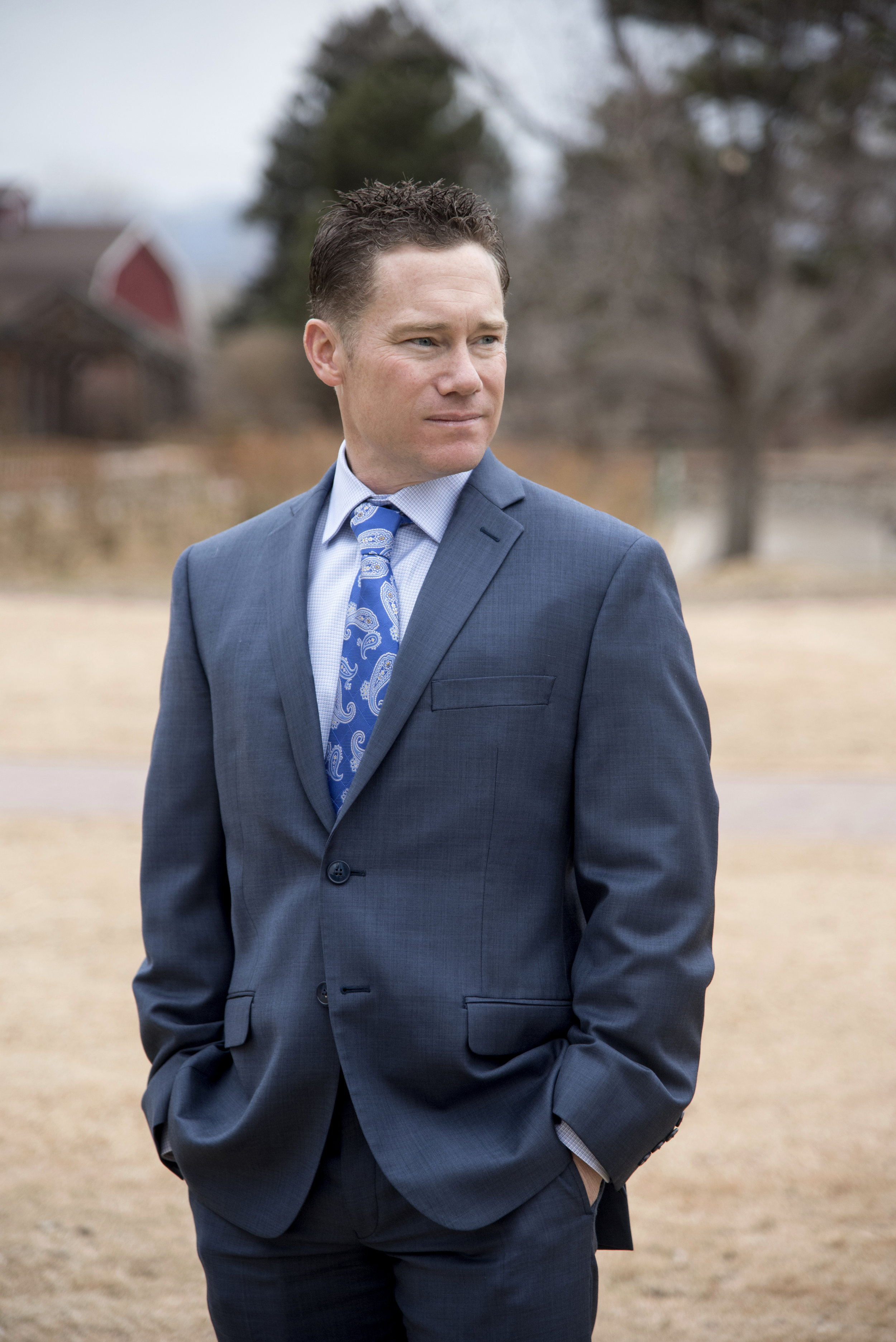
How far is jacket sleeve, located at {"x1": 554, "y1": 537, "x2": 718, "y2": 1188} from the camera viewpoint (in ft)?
5.14

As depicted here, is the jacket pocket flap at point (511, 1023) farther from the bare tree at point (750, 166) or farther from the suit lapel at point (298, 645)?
the bare tree at point (750, 166)

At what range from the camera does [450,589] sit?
167 cm

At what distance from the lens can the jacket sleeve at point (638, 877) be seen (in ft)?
5.14

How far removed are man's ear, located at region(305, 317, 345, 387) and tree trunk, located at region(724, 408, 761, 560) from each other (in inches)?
620

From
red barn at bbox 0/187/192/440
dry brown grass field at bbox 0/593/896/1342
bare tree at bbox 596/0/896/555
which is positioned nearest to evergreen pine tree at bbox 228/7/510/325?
red barn at bbox 0/187/192/440

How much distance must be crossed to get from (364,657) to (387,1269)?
829 mm

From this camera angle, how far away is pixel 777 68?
15.3 metres

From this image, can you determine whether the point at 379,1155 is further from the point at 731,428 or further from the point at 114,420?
the point at 114,420

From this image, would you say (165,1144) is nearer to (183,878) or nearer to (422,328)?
(183,878)

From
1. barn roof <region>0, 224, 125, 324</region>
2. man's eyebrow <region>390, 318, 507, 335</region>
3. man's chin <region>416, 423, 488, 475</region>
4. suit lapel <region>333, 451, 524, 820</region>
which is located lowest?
suit lapel <region>333, 451, 524, 820</region>

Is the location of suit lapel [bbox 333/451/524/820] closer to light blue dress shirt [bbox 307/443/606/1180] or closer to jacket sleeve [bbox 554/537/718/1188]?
light blue dress shirt [bbox 307/443/606/1180]

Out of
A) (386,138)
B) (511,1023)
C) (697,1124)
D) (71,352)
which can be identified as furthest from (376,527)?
(386,138)

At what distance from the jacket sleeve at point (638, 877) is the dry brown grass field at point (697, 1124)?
4.73ft

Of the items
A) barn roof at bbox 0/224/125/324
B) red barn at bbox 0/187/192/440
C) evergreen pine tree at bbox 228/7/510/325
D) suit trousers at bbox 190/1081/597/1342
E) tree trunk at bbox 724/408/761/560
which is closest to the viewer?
suit trousers at bbox 190/1081/597/1342
